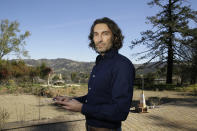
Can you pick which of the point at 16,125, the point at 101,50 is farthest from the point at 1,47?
the point at 101,50

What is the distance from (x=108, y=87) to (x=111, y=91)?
0.12ft

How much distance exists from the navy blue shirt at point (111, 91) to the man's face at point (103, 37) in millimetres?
61

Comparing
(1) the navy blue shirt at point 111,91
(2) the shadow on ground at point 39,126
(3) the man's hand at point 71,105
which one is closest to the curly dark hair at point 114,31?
(1) the navy blue shirt at point 111,91

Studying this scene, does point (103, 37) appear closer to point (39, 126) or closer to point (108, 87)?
point (108, 87)

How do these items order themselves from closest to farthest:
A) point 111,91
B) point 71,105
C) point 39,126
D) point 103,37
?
point 71,105, point 111,91, point 103,37, point 39,126

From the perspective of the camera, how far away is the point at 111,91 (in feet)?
5.26

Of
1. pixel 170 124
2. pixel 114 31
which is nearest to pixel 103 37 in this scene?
pixel 114 31

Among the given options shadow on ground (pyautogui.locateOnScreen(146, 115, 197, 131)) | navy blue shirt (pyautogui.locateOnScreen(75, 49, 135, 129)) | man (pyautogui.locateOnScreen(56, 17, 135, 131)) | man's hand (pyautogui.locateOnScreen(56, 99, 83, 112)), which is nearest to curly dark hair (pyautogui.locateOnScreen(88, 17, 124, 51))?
man (pyautogui.locateOnScreen(56, 17, 135, 131))

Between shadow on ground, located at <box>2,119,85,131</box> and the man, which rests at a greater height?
the man

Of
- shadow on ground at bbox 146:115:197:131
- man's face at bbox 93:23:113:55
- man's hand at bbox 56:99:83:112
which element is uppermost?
man's face at bbox 93:23:113:55

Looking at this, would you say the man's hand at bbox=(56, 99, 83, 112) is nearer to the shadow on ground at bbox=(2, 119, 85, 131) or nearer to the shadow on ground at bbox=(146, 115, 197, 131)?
the shadow on ground at bbox=(2, 119, 85, 131)

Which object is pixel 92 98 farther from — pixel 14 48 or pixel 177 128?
pixel 14 48

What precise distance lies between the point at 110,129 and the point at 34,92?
621 inches

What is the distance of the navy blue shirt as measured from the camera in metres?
1.46
